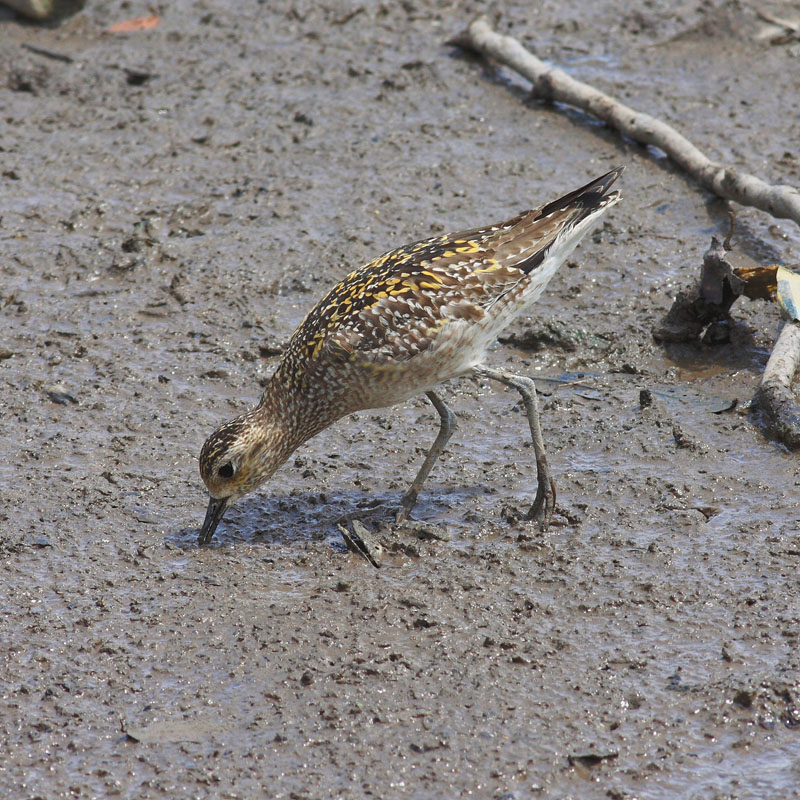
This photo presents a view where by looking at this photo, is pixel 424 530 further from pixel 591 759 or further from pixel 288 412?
pixel 591 759

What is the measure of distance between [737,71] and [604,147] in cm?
246

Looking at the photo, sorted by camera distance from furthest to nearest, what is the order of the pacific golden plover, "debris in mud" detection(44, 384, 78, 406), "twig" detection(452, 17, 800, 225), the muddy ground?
"twig" detection(452, 17, 800, 225) → "debris in mud" detection(44, 384, 78, 406) → the pacific golden plover → the muddy ground

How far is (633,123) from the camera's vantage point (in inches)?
433

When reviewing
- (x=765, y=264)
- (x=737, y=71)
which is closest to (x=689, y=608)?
(x=765, y=264)

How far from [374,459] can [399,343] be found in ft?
4.38

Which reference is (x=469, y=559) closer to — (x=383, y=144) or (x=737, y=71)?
(x=383, y=144)

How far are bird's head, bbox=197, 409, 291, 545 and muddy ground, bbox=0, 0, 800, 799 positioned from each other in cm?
30

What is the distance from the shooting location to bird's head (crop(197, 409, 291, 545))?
21.8 ft

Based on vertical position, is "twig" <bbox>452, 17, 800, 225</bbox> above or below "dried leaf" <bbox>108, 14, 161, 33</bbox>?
above

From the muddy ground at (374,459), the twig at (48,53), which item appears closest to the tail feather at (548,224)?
the muddy ground at (374,459)

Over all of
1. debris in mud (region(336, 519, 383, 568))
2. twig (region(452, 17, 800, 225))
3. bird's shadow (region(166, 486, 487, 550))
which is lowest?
bird's shadow (region(166, 486, 487, 550))

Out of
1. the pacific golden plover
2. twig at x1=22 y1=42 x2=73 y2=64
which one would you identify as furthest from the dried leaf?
the pacific golden plover

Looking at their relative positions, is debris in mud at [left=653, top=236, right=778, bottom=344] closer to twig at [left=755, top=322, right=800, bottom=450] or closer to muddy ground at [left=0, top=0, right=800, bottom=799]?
muddy ground at [left=0, top=0, right=800, bottom=799]

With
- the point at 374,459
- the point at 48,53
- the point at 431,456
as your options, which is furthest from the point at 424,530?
the point at 48,53
